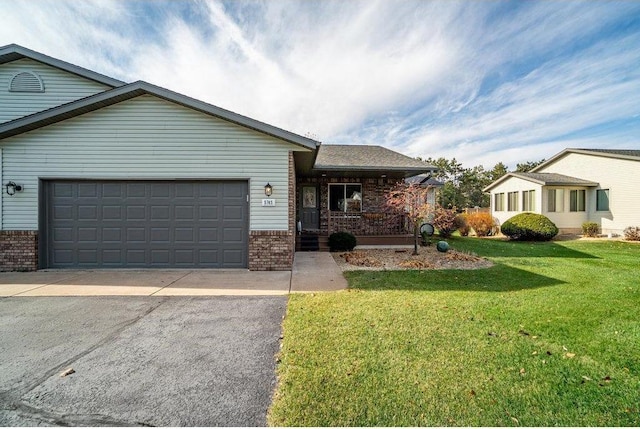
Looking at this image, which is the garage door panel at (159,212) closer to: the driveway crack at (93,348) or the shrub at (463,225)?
the driveway crack at (93,348)

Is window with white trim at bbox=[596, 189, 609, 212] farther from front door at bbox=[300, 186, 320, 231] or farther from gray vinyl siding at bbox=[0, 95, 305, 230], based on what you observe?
gray vinyl siding at bbox=[0, 95, 305, 230]

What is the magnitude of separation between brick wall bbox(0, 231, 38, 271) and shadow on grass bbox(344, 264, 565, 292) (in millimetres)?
8210

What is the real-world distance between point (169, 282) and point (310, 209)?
7762mm

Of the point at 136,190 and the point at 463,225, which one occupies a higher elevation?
the point at 136,190

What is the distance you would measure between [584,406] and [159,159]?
28.3 feet

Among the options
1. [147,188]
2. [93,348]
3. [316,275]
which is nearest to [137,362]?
[93,348]

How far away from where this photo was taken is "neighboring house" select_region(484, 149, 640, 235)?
14.9 m

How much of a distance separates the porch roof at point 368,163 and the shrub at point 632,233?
11524 millimetres

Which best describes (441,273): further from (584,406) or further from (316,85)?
(316,85)

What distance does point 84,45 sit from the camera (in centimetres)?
870

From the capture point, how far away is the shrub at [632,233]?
1376 cm

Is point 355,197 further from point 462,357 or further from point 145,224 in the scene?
point 462,357

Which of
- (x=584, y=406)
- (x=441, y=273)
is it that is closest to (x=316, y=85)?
(x=441, y=273)

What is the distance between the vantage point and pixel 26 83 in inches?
345
